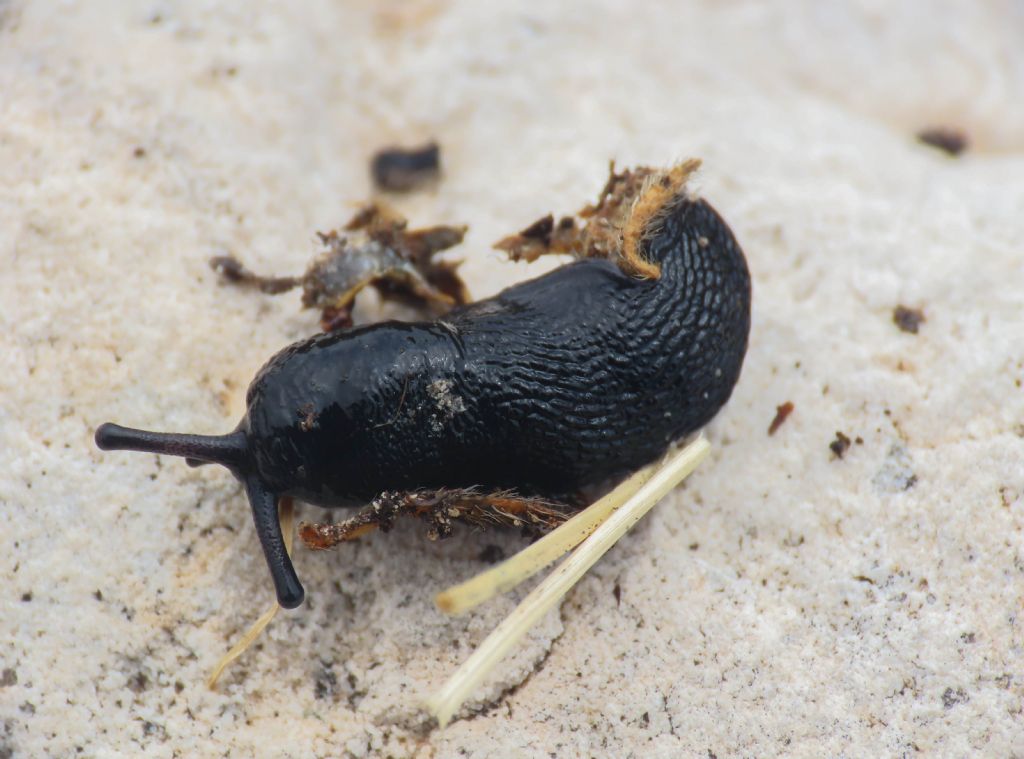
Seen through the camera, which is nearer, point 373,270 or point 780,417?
point 780,417

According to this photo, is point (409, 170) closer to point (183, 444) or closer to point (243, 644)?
point (183, 444)

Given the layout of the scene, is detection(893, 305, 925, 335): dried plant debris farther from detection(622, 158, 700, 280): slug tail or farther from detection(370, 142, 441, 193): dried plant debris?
detection(370, 142, 441, 193): dried plant debris

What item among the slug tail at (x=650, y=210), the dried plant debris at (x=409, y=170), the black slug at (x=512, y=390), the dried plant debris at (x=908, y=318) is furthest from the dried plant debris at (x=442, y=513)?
the dried plant debris at (x=409, y=170)

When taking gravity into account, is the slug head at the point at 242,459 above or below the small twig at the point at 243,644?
above

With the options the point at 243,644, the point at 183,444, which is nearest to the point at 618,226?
the point at 183,444

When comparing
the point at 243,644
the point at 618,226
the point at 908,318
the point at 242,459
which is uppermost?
the point at 618,226

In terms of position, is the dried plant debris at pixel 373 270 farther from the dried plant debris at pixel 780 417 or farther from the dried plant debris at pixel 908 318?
the dried plant debris at pixel 908 318

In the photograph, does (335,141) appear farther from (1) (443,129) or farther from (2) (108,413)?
(2) (108,413)
